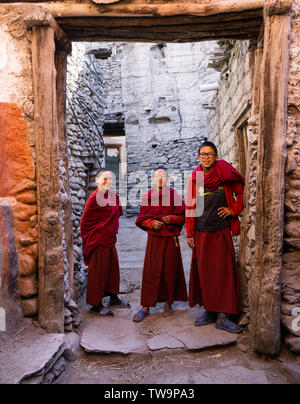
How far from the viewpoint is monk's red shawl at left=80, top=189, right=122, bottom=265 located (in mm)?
3562

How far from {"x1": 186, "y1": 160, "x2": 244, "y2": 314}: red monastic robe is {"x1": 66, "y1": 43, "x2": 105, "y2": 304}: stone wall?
5.29 feet

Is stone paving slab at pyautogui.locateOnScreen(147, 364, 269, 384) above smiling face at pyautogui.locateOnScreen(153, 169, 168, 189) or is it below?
below

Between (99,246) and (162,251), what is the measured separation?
0.73m

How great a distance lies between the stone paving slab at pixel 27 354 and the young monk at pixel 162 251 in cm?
111

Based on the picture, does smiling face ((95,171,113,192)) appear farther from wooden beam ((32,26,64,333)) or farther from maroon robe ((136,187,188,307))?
wooden beam ((32,26,64,333))

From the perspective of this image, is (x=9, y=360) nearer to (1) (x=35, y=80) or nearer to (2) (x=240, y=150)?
(1) (x=35, y=80)

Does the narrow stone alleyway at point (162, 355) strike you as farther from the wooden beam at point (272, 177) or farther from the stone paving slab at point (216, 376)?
the wooden beam at point (272, 177)

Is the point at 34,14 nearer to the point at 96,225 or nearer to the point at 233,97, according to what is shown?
the point at 96,225

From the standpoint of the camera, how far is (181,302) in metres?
3.83

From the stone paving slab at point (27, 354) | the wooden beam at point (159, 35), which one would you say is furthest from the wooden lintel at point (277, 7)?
the stone paving slab at point (27, 354)

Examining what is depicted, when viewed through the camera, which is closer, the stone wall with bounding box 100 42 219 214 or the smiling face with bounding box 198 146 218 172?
the smiling face with bounding box 198 146 218 172

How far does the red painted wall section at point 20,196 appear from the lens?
8.51 ft

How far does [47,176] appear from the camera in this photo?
8.75ft

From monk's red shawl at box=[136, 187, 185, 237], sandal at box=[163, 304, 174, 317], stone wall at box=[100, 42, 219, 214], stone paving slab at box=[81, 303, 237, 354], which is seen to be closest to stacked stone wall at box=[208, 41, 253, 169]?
monk's red shawl at box=[136, 187, 185, 237]
